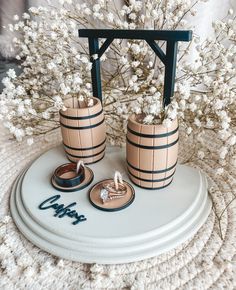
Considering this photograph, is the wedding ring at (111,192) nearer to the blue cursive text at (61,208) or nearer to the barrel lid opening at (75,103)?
the blue cursive text at (61,208)

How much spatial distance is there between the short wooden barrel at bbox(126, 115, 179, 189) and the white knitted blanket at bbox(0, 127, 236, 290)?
0.11 meters

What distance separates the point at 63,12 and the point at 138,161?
44cm

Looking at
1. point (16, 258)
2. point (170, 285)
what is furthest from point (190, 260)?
point (16, 258)

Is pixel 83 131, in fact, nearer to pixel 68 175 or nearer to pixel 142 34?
pixel 68 175

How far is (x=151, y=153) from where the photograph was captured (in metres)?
0.48

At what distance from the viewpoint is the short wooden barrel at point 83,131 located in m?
0.54

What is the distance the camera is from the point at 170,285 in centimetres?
40

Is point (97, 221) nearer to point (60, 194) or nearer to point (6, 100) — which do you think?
point (60, 194)

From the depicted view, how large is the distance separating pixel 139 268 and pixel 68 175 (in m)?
0.23

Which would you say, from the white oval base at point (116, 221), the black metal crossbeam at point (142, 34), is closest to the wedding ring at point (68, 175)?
the white oval base at point (116, 221)

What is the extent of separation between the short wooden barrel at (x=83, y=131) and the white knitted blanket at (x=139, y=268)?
0.61ft

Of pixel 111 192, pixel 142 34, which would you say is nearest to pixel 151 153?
pixel 111 192

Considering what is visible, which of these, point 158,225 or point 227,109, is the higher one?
point 227,109

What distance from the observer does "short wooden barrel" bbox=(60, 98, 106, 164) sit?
54cm
